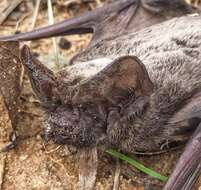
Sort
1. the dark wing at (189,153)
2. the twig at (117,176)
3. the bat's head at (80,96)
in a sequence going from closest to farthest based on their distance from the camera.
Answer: the bat's head at (80,96)
the dark wing at (189,153)
the twig at (117,176)

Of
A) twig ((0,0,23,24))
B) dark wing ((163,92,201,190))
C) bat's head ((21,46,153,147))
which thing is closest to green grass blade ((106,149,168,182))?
dark wing ((163,92,201,190))

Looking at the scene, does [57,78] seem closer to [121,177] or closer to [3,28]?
[121,177]

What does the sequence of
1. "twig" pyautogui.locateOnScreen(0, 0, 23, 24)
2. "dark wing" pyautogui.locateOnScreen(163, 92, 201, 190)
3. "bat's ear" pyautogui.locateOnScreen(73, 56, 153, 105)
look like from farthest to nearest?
"twig" pyautogui.locateOnScreen(0, 0, 23, 24), "dark wing" pyautogui.locateOnScreen(163, 92, 201, 190), "bat's ear" pyautogui.locateOnScreen(73, 56, 153, 105)

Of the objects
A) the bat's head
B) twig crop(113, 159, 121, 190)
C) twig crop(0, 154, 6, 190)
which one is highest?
the bat's head

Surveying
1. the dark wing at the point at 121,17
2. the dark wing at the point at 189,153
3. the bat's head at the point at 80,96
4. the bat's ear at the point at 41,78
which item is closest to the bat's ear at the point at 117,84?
the bat's head at the point at 80,96

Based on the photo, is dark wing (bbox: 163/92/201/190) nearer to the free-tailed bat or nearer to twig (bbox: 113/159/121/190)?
the free-tailed bat

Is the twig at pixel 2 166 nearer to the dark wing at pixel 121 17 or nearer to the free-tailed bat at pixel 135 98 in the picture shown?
the free-tailed bat at pixel 135 98

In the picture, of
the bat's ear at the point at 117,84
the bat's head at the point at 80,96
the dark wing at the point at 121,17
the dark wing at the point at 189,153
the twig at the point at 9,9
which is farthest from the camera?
the twig at the point at 9,9

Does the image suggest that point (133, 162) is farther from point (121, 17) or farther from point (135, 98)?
point (121, 17)
